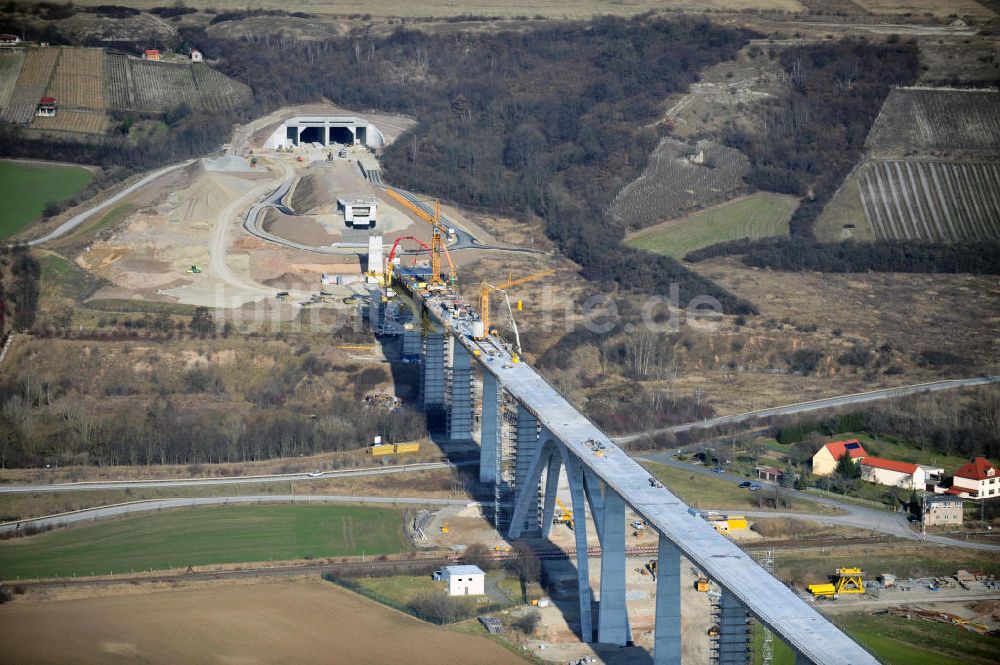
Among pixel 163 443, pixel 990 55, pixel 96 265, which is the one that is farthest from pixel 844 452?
pixel 990 55

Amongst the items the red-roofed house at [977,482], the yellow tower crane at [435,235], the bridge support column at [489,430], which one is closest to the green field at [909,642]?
the red-roofed house at [977,482]

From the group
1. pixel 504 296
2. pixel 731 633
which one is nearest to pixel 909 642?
pixel 731 633

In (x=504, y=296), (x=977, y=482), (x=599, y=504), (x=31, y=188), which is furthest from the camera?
(x=31, y=188)

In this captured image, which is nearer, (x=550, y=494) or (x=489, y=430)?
(x=550, y=494)

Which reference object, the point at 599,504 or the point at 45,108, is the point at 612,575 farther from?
the point at 45,108

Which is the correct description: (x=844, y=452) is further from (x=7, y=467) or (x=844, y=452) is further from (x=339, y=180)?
(x=339, y=180)

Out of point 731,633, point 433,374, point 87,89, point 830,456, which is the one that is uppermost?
point 87,89

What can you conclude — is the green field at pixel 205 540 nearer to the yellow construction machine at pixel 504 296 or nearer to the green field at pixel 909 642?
the yellow construction machine at pixel 504 296
